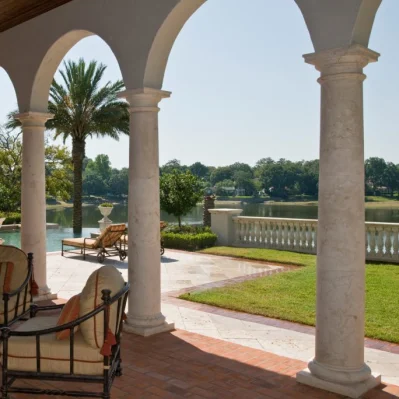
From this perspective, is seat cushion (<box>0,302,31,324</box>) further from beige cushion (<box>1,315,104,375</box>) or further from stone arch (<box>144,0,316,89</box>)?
stone arch (<box>144,0,316,89</box>)

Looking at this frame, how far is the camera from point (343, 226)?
4551 millimetres

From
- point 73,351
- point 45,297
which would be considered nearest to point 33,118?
point 45,297

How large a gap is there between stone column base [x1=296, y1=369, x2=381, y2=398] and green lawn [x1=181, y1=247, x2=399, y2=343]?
2.00m

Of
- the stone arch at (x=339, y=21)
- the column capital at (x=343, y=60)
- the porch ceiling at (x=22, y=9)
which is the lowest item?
the column capital at (x=343, y=60)

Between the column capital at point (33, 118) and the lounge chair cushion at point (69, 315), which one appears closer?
the lounge chair cushion at point (69, 315)

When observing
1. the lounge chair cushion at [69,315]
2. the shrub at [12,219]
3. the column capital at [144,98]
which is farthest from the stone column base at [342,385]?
the shrub at [12,219]

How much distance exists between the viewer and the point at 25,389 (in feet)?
13.4

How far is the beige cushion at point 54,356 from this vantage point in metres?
4.04

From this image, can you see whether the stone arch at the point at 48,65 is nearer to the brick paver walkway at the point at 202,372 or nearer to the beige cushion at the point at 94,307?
the brick paver walkway at the point at 202,372

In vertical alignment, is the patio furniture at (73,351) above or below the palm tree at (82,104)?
below

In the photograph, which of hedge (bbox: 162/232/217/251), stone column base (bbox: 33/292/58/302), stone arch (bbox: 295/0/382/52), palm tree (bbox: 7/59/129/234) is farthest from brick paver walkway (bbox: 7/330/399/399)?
palm tree (bbox: 7/59/129/234)

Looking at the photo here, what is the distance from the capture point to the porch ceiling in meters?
7.09

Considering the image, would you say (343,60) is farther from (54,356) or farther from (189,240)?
(189,240)

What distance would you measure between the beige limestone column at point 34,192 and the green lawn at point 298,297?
2691 mm
